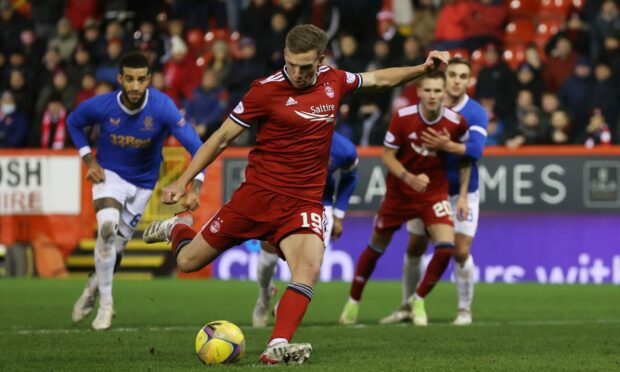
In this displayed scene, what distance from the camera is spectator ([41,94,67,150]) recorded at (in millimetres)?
21297

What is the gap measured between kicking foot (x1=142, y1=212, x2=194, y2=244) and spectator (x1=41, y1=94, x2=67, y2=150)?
11.2 metres

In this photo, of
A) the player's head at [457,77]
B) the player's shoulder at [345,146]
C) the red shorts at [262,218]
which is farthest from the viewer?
the player's head at [457,77]

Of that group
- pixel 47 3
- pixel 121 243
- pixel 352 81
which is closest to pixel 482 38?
pixel 47 3

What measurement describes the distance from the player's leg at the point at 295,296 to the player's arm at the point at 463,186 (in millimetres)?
4124

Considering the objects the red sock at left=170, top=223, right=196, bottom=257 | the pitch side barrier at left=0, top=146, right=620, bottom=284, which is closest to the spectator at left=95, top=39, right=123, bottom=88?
the pitch side barrier at left=0, top=146, right=620, bottom=284

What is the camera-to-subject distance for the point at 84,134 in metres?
12.4

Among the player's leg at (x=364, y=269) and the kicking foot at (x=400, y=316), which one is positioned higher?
the player's leg at (x=364, y=269)

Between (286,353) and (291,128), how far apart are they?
1582 millimetres

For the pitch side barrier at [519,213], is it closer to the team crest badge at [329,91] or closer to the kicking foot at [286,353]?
the team crest badge at [329,91]

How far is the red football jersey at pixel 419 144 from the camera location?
41.8 ft

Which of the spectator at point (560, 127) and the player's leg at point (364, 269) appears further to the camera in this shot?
the spectator at point (560, 127)

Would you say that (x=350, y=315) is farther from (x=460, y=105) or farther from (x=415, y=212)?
(x=460, y=105)

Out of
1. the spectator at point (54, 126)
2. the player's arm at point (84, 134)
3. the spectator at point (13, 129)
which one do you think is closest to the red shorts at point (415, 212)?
the player's arm at point (84, 134)

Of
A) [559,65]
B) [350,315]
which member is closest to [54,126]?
[559,65]
